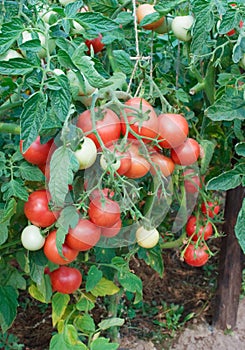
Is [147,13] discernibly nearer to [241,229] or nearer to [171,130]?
[171,130]

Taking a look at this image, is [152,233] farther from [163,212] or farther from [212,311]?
[212,311]

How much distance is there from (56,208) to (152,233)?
20 cm

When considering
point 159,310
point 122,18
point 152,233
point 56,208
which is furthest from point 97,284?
point 159,310

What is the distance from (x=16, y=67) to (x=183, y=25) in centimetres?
32

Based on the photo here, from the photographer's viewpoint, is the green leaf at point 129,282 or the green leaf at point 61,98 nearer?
the green leaf at point 61,98

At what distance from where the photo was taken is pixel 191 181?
1003 mm

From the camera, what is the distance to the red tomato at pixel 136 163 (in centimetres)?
70

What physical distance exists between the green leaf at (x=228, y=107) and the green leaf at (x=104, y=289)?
55 cm

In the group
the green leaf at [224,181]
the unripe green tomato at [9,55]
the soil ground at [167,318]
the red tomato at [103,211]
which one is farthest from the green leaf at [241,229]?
the soil ground at [167,318]

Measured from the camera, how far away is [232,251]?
5.71ft

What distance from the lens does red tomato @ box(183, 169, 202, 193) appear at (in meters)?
0.96

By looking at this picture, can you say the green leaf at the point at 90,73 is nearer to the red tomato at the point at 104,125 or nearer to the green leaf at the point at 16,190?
the red tomato at the point at 104,125

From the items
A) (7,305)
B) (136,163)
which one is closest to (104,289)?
→ (7,305)

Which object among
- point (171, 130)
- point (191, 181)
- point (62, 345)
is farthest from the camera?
point (62, 345)
